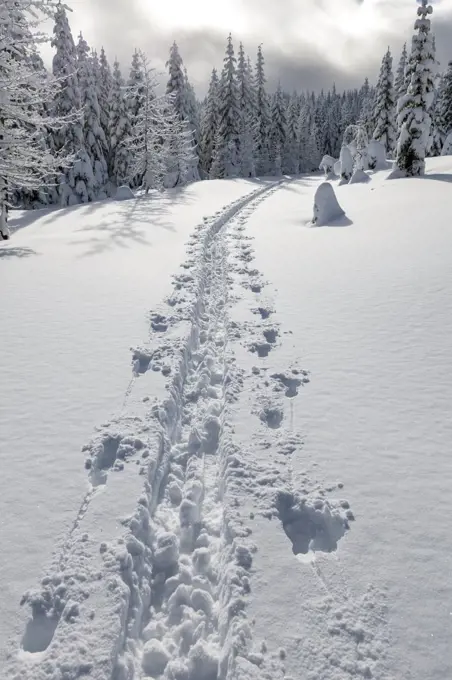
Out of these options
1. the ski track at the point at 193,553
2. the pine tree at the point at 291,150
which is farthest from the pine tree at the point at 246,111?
the ski track at the point at 193,553

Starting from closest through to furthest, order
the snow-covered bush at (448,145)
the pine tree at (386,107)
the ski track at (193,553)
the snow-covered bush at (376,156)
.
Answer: the ski track at (193,553) < the snow-covered bush at (376,156) < the snow-covered bush at (448,145) < the pine tree at (386,107)

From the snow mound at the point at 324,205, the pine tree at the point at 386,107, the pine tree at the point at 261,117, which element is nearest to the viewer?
the snow mound at the point at 324,205

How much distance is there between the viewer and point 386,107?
148ft

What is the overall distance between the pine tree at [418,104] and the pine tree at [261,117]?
34093mm

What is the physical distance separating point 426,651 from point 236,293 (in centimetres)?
763

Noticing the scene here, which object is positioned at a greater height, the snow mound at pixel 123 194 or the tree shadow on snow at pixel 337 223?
the snow mound at pixel 123 194

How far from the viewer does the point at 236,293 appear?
9.84 m

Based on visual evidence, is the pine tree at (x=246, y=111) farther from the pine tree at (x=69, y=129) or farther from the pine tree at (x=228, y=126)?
the pine tree at (x=69, y=129)

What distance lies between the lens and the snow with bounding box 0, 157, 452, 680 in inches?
121

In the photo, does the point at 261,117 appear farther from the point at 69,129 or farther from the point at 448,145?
the point at 69,129

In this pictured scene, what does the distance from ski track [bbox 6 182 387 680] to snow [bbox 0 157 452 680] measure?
0.05 feet

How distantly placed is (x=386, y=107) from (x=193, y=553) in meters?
51.1

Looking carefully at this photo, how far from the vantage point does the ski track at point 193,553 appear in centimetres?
297

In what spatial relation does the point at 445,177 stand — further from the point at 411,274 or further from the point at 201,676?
the point at 201,676
